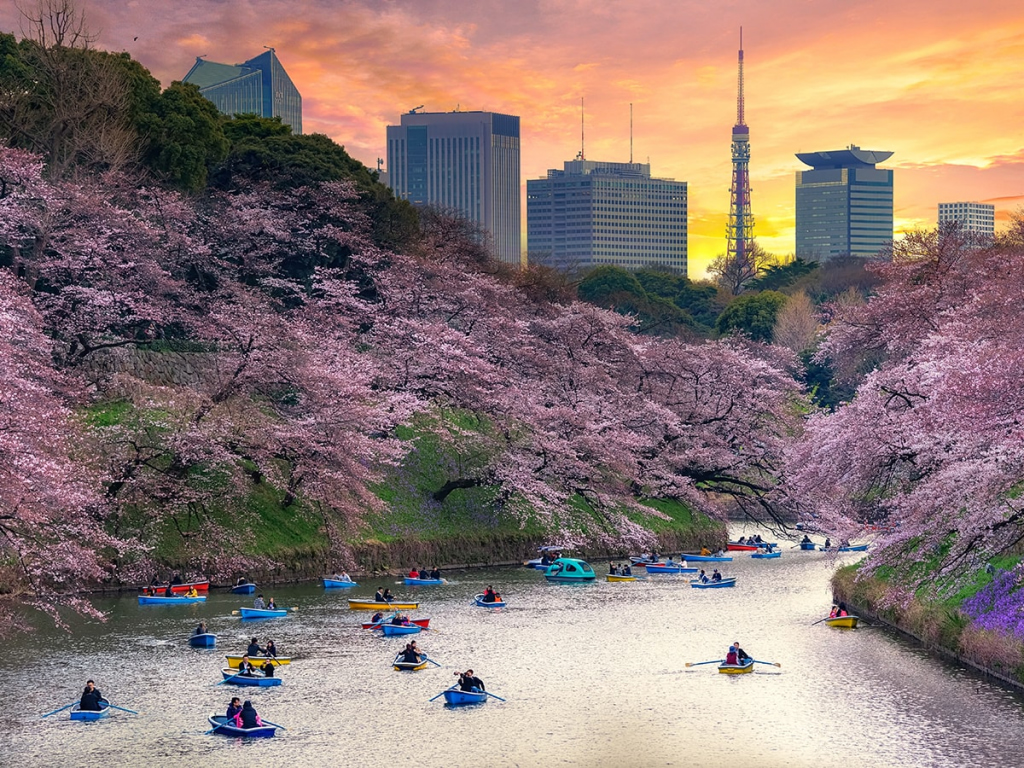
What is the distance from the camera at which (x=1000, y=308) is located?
5284 cm

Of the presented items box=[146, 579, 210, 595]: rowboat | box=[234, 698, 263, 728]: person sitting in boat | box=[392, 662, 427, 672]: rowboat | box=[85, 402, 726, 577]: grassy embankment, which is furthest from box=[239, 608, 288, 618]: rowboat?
box=[234, 698, 263, 728]: person sitting in boat

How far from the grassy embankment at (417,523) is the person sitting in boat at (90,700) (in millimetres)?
19906

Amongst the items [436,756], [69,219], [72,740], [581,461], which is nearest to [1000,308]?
[581,461]

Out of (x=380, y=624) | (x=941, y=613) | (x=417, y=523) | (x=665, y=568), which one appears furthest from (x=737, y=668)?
(x=417, y=523)

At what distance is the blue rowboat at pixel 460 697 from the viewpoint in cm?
3616

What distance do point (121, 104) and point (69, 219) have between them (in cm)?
919

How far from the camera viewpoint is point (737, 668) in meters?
40.4

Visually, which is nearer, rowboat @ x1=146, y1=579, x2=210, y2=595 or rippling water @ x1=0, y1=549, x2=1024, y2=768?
rippling water @ x1=0, y1=549, x2=1024, y2=768

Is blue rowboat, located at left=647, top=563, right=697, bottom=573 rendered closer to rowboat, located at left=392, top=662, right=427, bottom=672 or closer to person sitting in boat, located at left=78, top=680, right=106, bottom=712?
rowboat, located at left=392, top=662, right=427, bottom=672

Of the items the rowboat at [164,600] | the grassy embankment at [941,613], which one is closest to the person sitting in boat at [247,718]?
the rowboat at [164,600]

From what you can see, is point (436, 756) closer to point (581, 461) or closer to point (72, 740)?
point (72, 740)

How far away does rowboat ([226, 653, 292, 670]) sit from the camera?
39.0 meters

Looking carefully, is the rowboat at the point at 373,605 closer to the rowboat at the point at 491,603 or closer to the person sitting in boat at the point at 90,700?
the rowboat at the point at 491,603

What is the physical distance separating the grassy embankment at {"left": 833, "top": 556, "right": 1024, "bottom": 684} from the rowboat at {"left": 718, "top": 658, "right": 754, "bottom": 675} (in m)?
6.33
